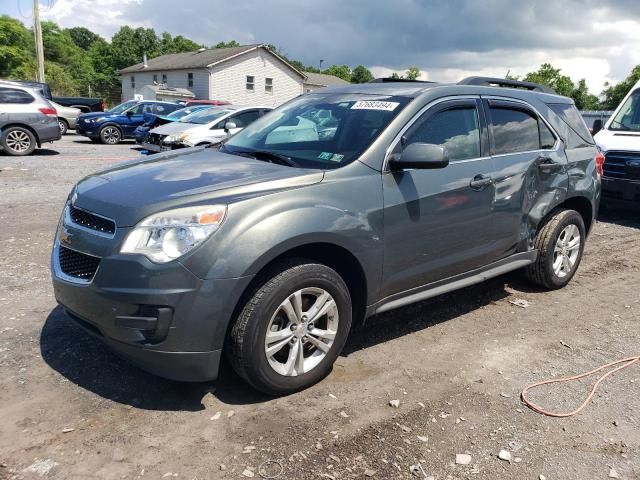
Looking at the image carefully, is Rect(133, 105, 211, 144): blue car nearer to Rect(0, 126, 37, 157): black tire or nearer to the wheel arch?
the wheel arch

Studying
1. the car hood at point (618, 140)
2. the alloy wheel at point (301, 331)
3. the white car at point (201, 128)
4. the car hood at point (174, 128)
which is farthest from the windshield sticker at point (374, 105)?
the car hood at point (174, 128)

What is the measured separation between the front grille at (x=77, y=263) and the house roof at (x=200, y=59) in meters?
38.5

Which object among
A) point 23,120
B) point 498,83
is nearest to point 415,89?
point 498,83

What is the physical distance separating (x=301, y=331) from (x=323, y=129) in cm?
156

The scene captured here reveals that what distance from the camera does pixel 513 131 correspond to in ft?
15.3

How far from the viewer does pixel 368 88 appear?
445 centimetres

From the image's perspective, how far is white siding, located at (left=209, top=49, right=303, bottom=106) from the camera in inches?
1596

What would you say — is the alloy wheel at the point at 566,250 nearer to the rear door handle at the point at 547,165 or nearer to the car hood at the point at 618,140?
the rear door handle at the point at 547,165

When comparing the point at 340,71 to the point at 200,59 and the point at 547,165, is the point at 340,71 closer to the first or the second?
the point at 200,59

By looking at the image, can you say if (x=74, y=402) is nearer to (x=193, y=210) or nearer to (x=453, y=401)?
(x=193, y=210)

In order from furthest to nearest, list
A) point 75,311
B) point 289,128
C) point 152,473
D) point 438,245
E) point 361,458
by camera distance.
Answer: point 289,128 < point 438,245 < point 75,311 < point 361,458 < point 152,473

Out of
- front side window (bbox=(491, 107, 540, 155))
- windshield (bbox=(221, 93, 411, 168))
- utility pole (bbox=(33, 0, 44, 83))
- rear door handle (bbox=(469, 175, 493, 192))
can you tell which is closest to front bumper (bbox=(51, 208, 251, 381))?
windshield (bbox=(221, 93, 411, 168))

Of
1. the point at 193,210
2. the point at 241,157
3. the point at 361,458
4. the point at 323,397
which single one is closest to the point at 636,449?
the point at 361,458

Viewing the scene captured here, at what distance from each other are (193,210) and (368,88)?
210 centimetres
